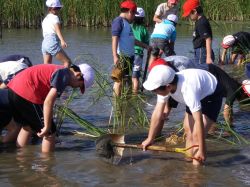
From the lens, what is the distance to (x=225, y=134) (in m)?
7.09

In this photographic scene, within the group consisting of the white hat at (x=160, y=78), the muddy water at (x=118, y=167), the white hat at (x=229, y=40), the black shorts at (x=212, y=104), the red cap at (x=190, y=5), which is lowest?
the muddy water at (x=118, y=167)

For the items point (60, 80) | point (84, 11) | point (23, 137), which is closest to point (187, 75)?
point (60, 80)

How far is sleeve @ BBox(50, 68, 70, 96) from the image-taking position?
5785 mm

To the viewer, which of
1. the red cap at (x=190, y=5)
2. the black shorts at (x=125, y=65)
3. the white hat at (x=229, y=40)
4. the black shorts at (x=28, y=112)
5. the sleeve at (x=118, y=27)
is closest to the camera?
the black shorts at (x=28, y=112)

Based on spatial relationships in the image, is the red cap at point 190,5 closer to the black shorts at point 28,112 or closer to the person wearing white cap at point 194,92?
the person wearing white cap at point 194,92

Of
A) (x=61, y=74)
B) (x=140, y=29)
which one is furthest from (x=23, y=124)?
(x=140, y=29)

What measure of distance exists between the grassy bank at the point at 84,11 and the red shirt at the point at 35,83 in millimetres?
12896

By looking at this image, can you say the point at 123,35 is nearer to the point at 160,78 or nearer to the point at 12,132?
the point at 12,132

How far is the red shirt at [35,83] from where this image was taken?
6.04 meters

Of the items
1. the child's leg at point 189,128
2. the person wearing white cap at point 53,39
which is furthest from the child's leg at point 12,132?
the person wearing white cap at point 53,39

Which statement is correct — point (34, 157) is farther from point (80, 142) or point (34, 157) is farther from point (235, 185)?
point (235, 185)

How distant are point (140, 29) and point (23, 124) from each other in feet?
13.8

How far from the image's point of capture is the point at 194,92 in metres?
5.32

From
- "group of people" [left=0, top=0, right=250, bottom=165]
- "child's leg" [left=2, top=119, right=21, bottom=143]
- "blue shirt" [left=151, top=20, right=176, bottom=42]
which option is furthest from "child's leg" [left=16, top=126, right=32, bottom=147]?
"blue shirt" [left=151, top=20, right=176, bottom=42]
